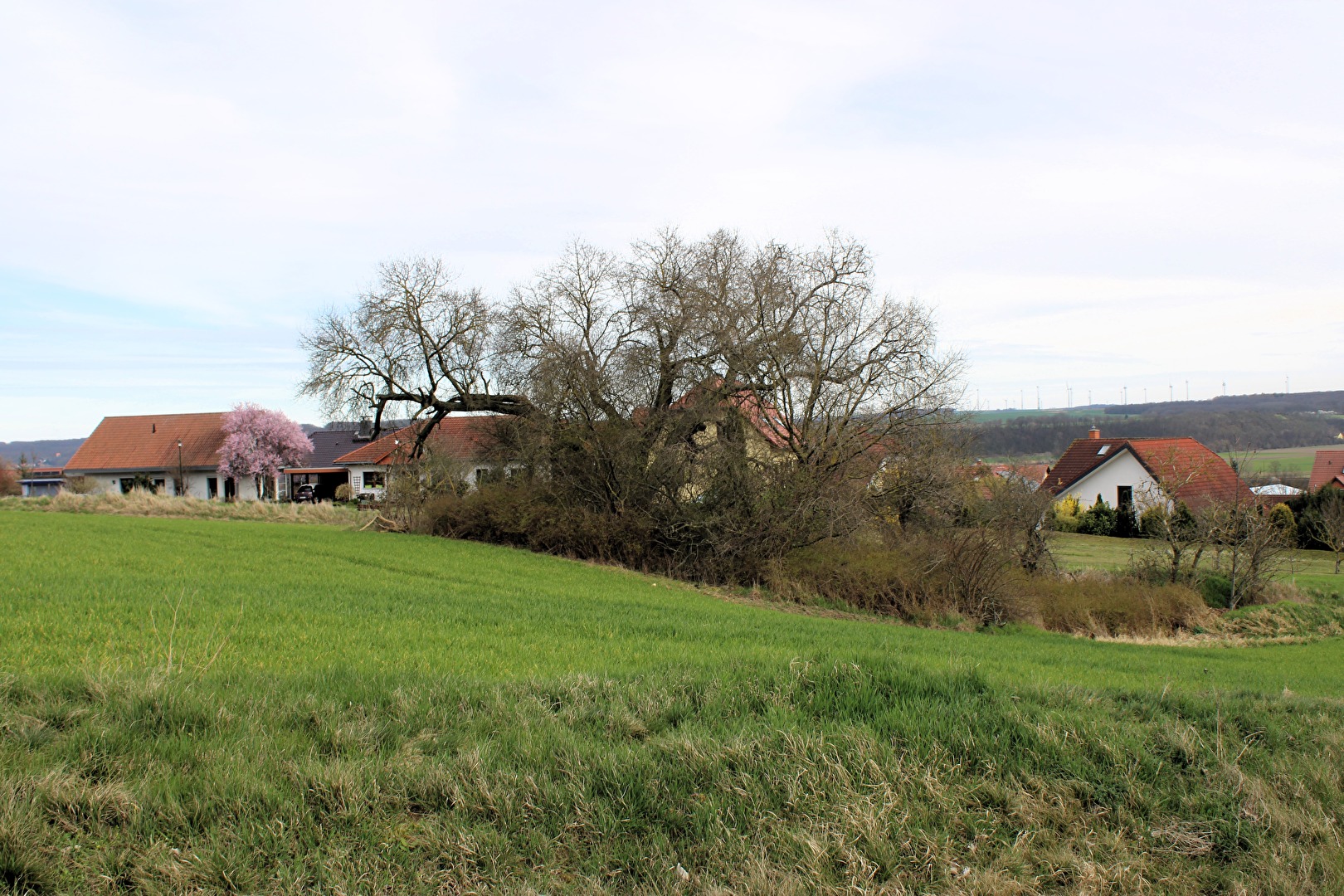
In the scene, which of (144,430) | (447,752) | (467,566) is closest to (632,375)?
(467,566)

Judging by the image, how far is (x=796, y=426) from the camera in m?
26.1

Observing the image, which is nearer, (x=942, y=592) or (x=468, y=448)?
(x=942, y=592)

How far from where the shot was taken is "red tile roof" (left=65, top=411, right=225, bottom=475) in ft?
216

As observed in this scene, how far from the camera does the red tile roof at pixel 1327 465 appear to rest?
6594cm

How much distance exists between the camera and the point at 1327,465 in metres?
69.7

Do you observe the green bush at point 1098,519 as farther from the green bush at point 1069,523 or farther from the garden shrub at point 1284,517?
the garden shrub at point 1284,517

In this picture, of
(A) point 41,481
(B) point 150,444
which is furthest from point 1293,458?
(A) point 41,481

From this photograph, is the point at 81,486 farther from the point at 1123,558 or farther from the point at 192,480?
the point at 1123,558

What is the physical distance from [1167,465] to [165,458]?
227ft

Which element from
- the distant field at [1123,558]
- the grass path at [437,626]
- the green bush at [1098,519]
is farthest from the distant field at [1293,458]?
the grass path at [437,626]

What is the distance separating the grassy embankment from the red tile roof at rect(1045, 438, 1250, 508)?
2840cm

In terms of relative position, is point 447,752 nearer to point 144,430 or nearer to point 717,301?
point 717,301

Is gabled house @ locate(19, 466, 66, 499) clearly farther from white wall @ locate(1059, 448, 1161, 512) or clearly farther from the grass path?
white wall @ locate(1059, 448, 1161, 512)

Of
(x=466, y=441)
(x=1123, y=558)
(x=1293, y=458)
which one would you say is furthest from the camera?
(x=1293, y=458)
